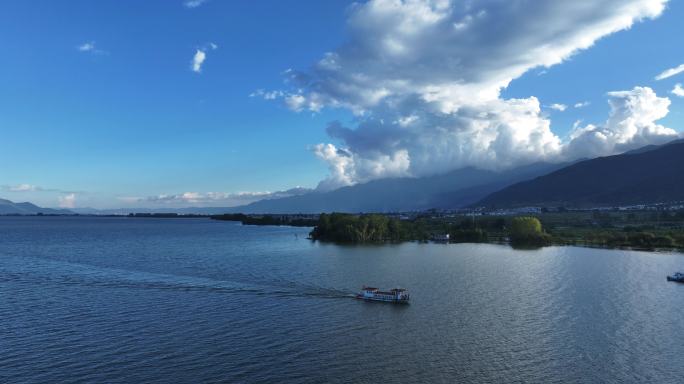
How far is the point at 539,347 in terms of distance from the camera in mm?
51312

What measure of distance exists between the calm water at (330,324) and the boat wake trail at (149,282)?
350 millimetres

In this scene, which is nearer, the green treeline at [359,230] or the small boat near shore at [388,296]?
the small boat near shore at [388,296]

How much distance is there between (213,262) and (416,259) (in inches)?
2011

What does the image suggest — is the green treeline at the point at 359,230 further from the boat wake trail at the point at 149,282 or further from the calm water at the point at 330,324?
the boat wake trail at the point at 149,282

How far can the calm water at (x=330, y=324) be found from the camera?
144ft

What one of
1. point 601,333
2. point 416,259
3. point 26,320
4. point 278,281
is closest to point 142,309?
point 26,320

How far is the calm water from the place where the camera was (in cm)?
4391

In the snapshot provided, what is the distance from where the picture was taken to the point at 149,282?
84.3 m

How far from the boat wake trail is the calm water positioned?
13.8 inches

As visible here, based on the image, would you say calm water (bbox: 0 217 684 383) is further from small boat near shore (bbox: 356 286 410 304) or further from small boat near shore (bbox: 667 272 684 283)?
small boat near shore (bbox: 667 272 684 283)

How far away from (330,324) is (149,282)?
4100cm

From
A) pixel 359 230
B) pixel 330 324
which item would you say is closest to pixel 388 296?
pixel 330 324

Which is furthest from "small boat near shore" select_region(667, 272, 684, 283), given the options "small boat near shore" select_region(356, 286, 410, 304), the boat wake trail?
the boat wake trail

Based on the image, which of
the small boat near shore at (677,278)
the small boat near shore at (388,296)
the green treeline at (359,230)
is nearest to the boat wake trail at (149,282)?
the small boat near shore at (388,296)
